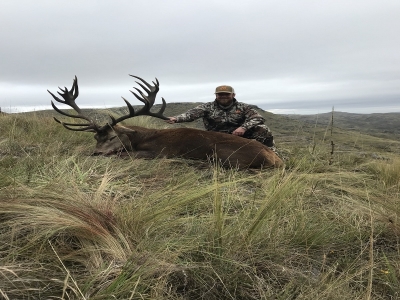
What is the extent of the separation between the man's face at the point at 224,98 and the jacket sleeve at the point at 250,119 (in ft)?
1.02

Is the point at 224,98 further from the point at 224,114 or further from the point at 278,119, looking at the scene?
the point at 278,119

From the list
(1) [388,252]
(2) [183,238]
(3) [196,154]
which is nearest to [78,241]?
(2) [183,238]

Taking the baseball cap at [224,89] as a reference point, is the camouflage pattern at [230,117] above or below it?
below

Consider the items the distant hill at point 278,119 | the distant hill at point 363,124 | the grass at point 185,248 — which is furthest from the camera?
the distant hill at point 363,124

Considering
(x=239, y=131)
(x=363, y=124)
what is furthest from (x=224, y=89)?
(x=363, y=124)

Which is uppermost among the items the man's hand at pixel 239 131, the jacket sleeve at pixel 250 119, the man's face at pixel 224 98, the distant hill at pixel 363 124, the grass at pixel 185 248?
the man's face at pixel 224 98

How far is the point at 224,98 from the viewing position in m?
6.62

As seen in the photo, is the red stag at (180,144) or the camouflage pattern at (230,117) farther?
the camouflage pattern at (230,117)

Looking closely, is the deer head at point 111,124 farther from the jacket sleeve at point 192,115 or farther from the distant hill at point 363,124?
the distant hill at point 363,124

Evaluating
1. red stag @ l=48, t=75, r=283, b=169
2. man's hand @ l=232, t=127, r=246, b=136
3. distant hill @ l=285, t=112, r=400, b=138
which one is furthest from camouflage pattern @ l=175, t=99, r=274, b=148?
distant hill @ l=285, t=112, r=400, b=138

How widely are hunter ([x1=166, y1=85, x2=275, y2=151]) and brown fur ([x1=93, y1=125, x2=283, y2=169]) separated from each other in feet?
2.16

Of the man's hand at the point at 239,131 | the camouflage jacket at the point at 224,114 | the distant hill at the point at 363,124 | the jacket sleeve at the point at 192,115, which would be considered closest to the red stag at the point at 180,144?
the jacket sleeve at the point at 192,115

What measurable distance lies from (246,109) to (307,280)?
5.07m

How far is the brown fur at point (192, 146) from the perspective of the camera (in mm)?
4914
